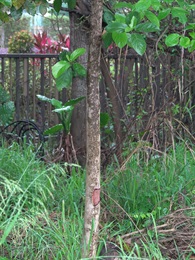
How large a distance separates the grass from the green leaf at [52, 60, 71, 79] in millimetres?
635

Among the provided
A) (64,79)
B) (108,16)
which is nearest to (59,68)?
(64,79)

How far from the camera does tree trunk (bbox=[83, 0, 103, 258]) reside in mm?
3215

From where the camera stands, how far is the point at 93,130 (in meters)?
3.26

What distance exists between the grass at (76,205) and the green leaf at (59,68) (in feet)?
2.08

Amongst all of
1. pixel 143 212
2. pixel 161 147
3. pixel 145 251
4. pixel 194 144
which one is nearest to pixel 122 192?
pixel 143 212

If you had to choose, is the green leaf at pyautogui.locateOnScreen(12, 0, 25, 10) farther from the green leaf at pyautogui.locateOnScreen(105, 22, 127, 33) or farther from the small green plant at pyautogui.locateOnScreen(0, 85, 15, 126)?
the small green plant at pyautogui.locateOnScreen(0, 85, 15, 126)

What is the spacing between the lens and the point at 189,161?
5148 millimetres

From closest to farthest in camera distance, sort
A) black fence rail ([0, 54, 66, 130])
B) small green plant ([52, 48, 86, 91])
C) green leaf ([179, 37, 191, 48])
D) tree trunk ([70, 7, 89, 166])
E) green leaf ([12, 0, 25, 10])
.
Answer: small green plant ([52, 48, 86, 91]), green leaf ([179, 37, 191, 48]), green leaf ([12, 0, 25, 10]), tree trunk ([70, 7, 89, 166]), black fence rail ([0, 54, 66, 130])

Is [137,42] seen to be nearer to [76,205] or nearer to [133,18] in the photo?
[133,18]

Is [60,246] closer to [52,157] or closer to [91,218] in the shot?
[91,218]

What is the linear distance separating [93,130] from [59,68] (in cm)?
42

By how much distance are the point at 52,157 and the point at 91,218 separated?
237 centimetres

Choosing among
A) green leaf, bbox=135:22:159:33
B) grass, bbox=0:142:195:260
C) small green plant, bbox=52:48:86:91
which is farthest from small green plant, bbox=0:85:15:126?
green leaf, bbox=135:22:159:33

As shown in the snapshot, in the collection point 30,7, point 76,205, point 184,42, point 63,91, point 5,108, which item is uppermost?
point 30,7
